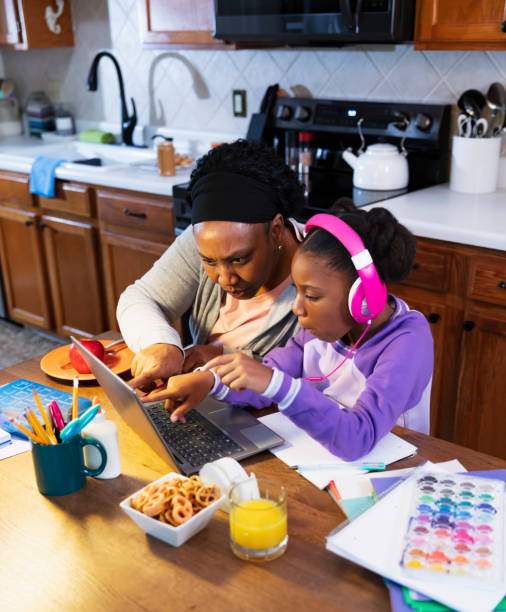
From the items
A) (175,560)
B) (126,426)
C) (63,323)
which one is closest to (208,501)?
(175,560)

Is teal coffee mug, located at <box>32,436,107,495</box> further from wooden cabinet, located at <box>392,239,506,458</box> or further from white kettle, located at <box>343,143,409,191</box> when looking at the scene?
white kettle, located at <box>343,143,409,191</box>

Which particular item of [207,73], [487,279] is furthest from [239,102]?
[487,279]

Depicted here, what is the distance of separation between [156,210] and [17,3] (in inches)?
60.6

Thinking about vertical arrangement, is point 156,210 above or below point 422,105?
below

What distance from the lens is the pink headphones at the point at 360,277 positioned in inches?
44.9

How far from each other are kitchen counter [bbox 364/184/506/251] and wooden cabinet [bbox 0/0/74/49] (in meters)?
2.25

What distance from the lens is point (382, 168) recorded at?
2.45 metres

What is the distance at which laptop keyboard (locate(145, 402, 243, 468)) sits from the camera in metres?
1.09

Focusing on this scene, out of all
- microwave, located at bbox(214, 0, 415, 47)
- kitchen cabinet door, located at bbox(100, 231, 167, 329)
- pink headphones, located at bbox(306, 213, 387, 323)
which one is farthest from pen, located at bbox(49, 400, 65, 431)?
kitchen cabinet door, located at bbox(100, 231, 167, 329)

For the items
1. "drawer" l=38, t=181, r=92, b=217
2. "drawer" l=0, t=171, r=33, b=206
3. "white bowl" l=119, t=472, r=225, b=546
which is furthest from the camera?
"drawer" l=0, t=171, r=33, b=206

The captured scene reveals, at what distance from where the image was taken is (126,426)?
1209mm

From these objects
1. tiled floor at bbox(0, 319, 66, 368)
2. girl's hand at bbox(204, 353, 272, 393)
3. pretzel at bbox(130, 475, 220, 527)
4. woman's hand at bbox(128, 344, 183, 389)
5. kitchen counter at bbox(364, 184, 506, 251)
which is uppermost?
girl's hand at bbox(204, 353, 272, 393)

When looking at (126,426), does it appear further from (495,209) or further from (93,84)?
(93,84)

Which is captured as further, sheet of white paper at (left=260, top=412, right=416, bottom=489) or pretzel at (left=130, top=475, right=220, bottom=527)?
sheet of white paper at (left=260, top=412, right=416, bottom=489)
